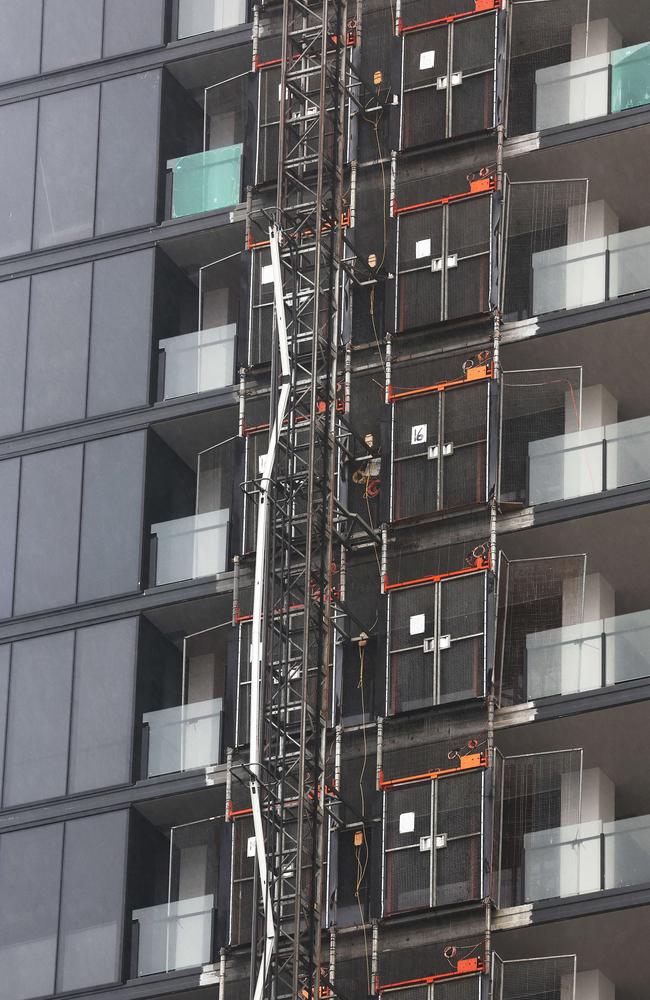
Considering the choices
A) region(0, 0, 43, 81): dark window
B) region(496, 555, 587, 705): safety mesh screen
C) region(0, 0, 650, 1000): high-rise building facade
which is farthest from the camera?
region(0, 0, 43, 81): dark window

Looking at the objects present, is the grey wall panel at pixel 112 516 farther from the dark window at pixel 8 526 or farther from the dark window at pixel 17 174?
the dark window at pixel 17 174

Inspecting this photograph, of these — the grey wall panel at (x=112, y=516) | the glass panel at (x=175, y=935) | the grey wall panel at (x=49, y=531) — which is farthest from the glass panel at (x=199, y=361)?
the glass panel at (x=175, y=935)

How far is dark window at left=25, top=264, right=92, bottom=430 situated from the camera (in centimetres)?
5919

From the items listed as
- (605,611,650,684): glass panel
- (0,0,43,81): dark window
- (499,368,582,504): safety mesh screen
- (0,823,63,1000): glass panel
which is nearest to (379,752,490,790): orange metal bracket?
(605,611,650,684): glass panel

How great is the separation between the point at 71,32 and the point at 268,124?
6595 millimetres

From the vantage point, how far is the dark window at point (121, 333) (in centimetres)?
5866

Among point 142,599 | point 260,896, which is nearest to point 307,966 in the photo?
point 260,896

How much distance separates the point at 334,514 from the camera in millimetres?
53781

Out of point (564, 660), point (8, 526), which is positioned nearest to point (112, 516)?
point (8, 526)

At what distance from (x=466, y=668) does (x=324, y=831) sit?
3996 millimetres

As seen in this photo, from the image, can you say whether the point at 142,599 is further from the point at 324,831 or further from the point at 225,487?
the point at 324,831

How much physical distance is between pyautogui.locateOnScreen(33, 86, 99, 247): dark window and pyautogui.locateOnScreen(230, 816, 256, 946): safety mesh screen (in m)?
14.8

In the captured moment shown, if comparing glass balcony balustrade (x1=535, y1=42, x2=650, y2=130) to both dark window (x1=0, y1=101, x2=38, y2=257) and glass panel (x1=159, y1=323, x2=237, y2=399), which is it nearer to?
glass panel (x1=159, y1=323, x2=237, y2=399)

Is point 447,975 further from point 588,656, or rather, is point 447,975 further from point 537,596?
point 537,596
